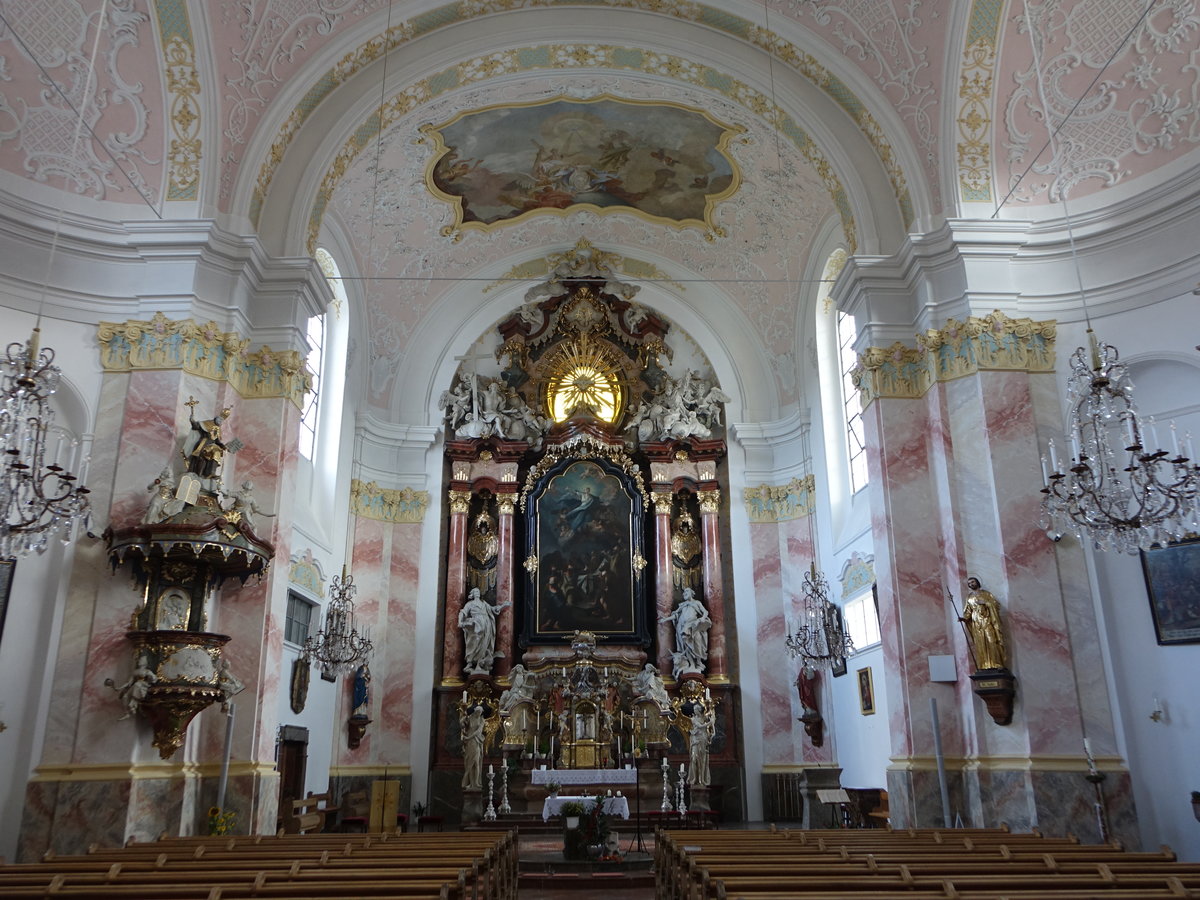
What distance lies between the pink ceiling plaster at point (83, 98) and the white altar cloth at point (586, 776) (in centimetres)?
935

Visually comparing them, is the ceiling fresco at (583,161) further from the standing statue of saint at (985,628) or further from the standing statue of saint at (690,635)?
the standing statue of saint at (985,628)

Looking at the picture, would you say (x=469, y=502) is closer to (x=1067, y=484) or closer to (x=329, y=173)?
(x=329, y=173)

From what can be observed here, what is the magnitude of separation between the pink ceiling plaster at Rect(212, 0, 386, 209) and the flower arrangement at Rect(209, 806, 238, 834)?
6.42 metres

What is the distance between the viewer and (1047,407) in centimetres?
1047

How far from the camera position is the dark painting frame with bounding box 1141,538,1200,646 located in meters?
9.40

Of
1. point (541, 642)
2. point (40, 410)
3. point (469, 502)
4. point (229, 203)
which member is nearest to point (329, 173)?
point (229, 203)

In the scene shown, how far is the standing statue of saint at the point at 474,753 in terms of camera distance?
15.2 meters

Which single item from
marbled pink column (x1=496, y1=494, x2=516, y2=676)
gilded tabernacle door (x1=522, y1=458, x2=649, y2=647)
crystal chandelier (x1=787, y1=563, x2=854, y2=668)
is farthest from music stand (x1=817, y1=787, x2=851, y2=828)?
marbled pink column (x1=496, y1=494, x2=516, y2=676)

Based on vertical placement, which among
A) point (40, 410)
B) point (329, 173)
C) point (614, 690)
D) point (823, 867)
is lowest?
point (823, 867)

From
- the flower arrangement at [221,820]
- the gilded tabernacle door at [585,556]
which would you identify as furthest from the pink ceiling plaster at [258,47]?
the gilded tabernacle door at [585,556]

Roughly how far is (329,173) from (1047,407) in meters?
8.74

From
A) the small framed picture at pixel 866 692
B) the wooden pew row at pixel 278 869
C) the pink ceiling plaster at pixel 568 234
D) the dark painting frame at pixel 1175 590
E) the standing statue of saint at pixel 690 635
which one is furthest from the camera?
the standing statue of saint at pixel 690 635

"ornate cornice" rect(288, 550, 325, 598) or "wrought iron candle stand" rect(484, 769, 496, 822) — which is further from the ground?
"ornate cornice" rect(288, 550, 325, 598)

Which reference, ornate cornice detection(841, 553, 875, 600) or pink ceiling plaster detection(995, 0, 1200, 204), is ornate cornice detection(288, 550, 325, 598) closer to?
ornate cornice detection(841, 553, 875, 600)
